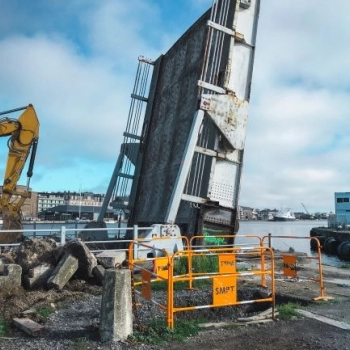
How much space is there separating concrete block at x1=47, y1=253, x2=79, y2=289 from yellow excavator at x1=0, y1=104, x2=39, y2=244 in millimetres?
8572

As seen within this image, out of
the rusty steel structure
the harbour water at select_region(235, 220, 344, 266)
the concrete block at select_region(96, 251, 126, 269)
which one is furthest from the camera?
the harbour water at select_region(235, 220, 344, 266)

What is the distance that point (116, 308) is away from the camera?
5434mm

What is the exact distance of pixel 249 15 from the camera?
49.2 feet

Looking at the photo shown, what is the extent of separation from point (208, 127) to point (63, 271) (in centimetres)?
723

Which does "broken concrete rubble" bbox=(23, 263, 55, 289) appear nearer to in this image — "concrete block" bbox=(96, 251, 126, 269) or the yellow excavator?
"concrete block" bbox=(96, 251, 126, 269)

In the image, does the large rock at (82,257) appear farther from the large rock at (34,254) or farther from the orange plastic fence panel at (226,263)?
the orange plastic fence panel at (226,263)

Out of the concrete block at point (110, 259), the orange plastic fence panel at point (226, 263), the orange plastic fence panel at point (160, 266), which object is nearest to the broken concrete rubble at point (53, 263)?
the concrete block at point (110, 259)

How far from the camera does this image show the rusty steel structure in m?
13.6

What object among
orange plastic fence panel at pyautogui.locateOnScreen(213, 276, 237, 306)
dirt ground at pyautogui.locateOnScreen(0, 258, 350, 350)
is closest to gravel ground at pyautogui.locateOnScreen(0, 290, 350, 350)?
dirt ground at pyautogui.locateOnScreen(0, 258, 350, 350)

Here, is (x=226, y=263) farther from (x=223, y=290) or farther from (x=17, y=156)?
(x=17, y=156)

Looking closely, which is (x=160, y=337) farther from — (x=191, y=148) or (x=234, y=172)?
(x=234, y=172)

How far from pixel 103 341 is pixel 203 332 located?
1.39m

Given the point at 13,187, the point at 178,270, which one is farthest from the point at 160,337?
the point at 13,187

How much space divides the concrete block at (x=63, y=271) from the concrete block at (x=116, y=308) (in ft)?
10.9
